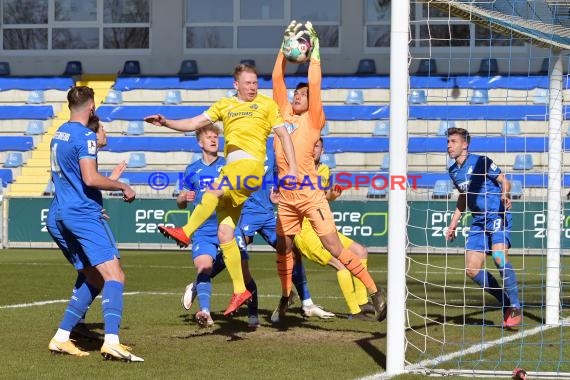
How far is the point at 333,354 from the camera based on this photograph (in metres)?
8.75

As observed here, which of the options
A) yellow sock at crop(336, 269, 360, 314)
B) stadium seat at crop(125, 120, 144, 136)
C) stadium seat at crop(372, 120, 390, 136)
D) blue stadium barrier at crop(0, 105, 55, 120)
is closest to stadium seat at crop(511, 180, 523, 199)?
stadium seat at crop(372, 120, 390, 136)

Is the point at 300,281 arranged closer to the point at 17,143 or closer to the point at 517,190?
the point at 517,190

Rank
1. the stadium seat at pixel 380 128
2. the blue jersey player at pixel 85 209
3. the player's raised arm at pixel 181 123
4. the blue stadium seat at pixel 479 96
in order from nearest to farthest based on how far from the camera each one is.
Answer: the blue jersey player at pixel 85 209
the player's raised arm at pixel 181 123
the blue stadium seat at pixel 479 96
the stadium seat at pixel 380 128

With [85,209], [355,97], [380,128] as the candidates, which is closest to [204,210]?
[85,209]

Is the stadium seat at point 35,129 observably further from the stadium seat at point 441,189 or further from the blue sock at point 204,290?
the blue sock at point 204,290

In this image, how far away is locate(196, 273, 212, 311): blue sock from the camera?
34.9ft

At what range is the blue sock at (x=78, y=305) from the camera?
28.5 ft

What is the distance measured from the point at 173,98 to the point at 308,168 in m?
18.4

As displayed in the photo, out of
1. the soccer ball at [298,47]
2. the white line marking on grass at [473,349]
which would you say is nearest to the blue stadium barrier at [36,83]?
the soccer ball at [298,47]

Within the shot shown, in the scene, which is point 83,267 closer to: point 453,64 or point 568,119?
point 568,119

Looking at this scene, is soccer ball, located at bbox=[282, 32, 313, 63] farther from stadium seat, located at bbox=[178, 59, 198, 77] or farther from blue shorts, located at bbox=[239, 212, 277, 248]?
stadium seat, located at bbox=[178, 59, 198, 77]

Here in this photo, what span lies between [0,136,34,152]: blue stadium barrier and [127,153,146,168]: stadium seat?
9.24ft

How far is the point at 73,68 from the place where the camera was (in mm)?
30578

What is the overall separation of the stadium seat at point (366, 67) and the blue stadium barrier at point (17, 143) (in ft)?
27.0
